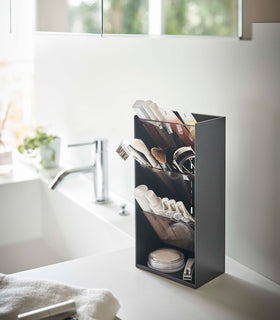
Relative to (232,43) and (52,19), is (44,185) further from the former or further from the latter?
(232,43)

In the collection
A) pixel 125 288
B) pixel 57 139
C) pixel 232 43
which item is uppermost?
pixel 232 43

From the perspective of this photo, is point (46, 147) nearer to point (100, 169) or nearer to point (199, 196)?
point (100, 169)

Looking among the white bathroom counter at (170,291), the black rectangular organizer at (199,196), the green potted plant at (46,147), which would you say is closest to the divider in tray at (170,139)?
the black rectangular organizer at (199,196)

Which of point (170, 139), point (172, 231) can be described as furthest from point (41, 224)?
point (170, 139)

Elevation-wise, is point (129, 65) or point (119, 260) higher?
point (129, 65)

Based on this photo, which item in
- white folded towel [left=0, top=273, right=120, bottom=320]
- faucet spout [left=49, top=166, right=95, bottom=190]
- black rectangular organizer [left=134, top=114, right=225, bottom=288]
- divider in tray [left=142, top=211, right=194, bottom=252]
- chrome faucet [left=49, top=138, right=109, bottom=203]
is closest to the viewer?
white folded towel [left=0, top=273, right=120, bottom=320]

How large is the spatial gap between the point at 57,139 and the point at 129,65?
562 mm

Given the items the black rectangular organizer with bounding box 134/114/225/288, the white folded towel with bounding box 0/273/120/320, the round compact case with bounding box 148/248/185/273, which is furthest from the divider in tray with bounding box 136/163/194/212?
the white folded towel with bounding box 0/273/120/320

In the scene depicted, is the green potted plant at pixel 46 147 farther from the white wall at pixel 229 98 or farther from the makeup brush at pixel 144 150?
the makeup brush at pixel 144 150

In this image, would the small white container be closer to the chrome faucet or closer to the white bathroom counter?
A: the chrome faucet

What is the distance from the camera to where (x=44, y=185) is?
198cm

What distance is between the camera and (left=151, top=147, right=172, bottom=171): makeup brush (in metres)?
1.18

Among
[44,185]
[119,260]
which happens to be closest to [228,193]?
[119,260]

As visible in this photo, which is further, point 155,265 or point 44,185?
point 44,185
